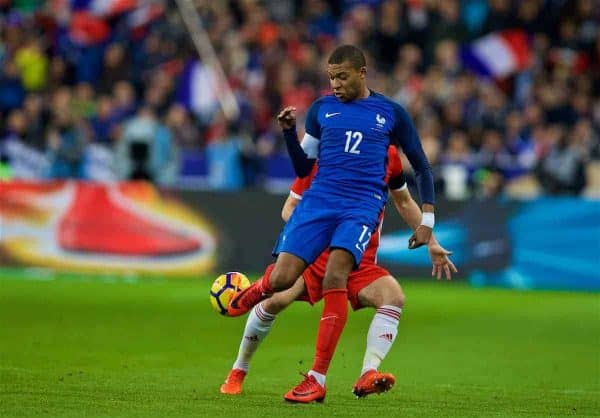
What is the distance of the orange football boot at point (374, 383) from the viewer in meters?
8.02

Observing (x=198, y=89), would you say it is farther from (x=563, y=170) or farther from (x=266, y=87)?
(x=563, y=170)

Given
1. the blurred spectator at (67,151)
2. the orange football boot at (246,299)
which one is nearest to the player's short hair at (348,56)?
the orange football boot at (246,299)

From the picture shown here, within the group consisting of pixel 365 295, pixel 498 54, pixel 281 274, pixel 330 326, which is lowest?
pixel 330 326

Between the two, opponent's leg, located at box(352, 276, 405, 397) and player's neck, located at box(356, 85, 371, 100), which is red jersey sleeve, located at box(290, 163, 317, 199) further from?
opponent's leg, located at box(352, 276, 405, 397)

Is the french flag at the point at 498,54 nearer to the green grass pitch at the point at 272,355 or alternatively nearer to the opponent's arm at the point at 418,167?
the green grass pitch at the point at 272,355

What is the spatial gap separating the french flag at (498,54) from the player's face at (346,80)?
49.9 feet

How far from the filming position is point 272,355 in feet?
38.2

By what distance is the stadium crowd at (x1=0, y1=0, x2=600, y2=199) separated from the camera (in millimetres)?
21281

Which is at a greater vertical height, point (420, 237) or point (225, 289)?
point (420, 237)

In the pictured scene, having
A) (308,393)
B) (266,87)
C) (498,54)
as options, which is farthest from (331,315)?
(498,54)

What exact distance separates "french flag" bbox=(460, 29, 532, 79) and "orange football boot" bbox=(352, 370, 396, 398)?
16053mm

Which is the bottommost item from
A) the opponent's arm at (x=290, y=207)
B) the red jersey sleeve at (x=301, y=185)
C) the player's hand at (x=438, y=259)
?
the player's hand at (x=438, y=259)

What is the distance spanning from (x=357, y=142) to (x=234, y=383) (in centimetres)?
177

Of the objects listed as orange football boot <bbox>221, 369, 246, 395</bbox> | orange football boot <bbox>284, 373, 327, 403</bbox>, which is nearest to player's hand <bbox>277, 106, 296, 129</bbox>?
orange football boot <bbox>284, 373, 327, 403</bbox>
